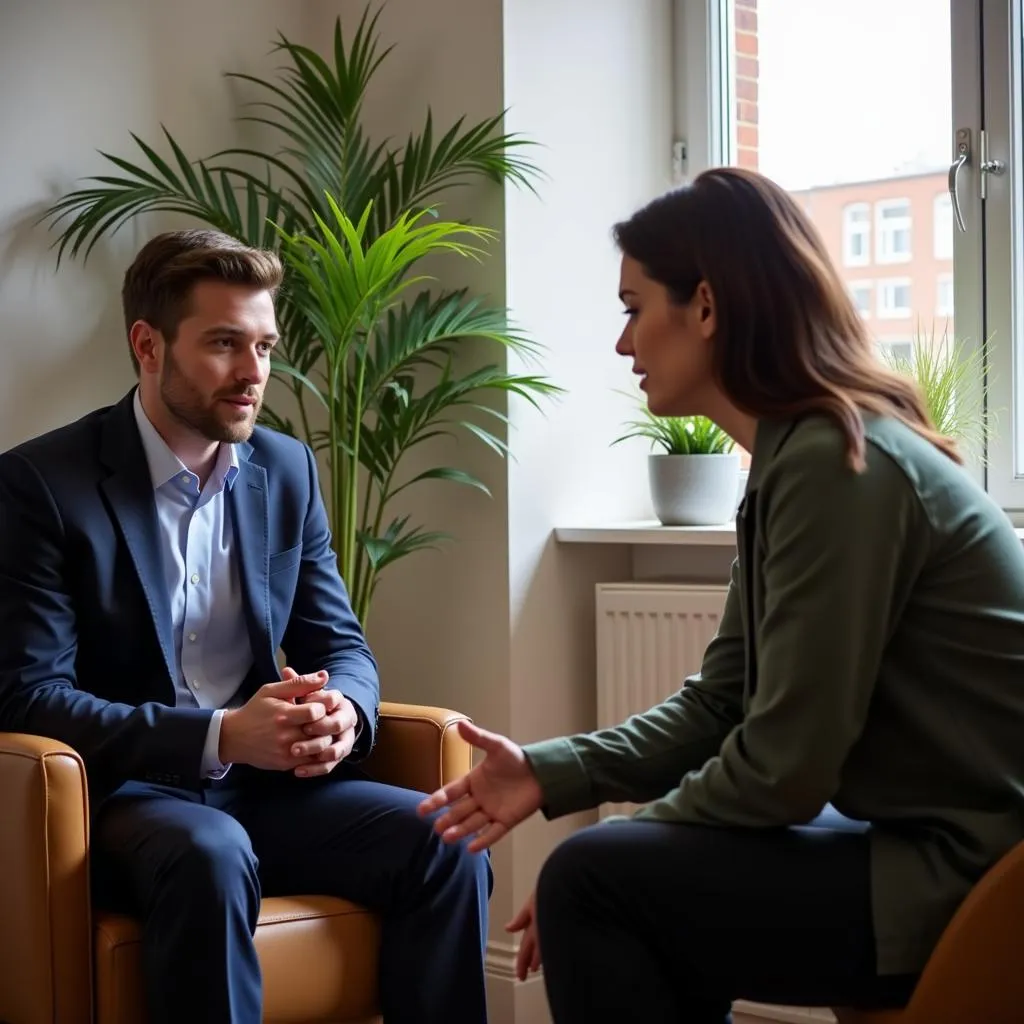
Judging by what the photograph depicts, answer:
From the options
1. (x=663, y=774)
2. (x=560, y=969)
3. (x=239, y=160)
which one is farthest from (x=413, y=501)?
(x=560, y=969)

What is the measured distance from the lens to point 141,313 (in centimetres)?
239

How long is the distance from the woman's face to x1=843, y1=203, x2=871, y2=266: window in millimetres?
1644

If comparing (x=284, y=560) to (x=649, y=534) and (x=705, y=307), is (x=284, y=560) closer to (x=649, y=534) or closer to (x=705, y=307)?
(x=649, y=534)

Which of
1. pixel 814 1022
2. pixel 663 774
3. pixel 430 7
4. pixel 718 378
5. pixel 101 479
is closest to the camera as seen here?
pixel 718 378

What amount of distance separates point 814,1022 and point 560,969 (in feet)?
5.28

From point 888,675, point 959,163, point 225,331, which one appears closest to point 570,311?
point 959,163

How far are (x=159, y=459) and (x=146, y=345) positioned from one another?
199mm

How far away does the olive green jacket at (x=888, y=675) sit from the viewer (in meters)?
1.43

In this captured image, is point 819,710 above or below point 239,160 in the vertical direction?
below

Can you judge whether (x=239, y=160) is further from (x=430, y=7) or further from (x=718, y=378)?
(x=718, y=378)

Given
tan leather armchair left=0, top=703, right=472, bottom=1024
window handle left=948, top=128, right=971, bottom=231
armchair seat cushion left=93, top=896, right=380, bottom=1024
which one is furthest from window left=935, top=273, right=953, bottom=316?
tan leather armchair left=0, top=703, right=472, bottom=1024

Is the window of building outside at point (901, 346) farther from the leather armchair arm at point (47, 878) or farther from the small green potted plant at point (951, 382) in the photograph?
the leather armchair arm at point (47, 878)

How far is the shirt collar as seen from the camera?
2324 mm

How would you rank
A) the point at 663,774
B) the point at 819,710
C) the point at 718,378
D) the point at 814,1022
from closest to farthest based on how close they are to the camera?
the point at 819,710
the point at 718,378
the point at 663,774
the point at 814,1022
